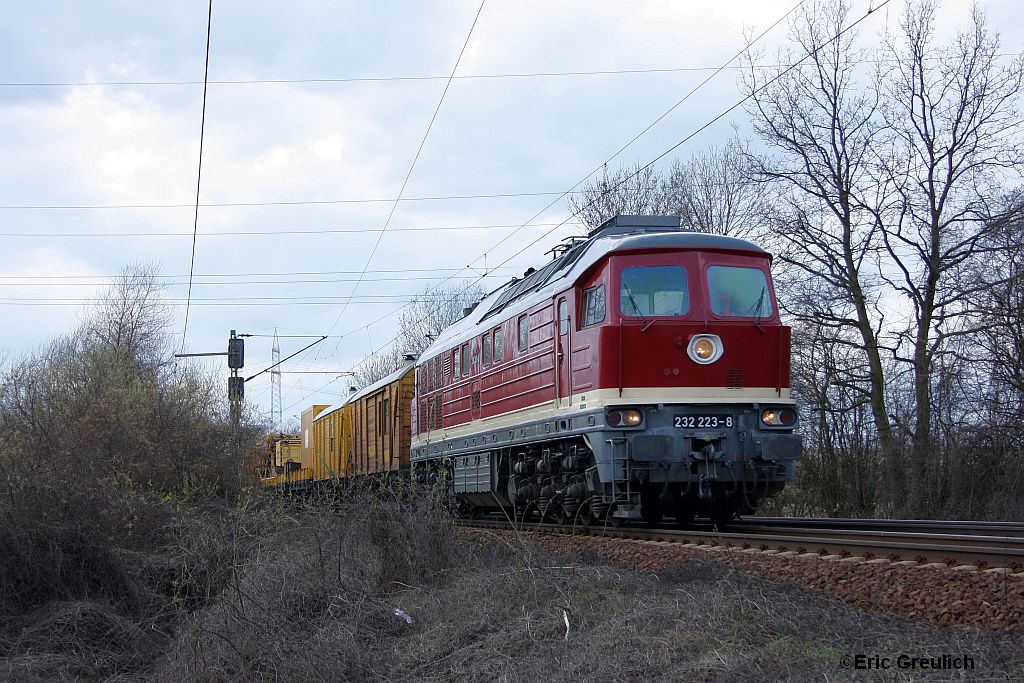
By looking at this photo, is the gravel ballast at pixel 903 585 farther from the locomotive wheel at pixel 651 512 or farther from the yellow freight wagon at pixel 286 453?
the yellow freight wagon at pixel 286 453

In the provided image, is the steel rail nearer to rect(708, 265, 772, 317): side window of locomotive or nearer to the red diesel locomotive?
the red diesel locomotive

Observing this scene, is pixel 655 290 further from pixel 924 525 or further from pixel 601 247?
pixel 924 525

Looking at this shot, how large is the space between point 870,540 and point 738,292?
364 centimetres

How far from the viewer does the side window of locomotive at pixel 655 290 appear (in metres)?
11.4

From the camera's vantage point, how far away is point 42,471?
1199 cm

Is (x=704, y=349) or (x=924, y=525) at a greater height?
(x=704, y=349)

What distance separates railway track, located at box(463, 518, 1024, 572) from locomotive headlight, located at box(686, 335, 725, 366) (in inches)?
74.5

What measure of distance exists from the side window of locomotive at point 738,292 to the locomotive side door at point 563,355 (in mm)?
1750

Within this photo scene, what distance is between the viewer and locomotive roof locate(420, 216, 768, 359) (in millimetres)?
11570

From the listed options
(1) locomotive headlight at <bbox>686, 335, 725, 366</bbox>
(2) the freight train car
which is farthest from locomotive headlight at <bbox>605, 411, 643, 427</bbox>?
(2) the freight train car

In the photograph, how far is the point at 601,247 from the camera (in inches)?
468

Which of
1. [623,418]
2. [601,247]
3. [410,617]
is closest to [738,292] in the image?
[601,247]

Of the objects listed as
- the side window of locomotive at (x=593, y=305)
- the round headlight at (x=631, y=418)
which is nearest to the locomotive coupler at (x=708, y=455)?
the round headlight at (x=631, y=418)

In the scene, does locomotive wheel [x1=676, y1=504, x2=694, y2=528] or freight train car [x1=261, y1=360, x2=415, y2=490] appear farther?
freight train car [x1=261, y1=360, x2=415, y2=490]
